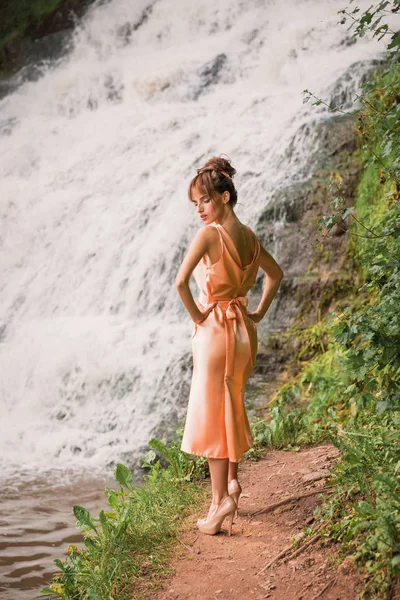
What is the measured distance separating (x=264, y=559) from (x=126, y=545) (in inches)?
31.7

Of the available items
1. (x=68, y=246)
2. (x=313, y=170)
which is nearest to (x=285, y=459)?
(x=313, y=170)

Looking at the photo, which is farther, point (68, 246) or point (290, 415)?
point (68, 246)

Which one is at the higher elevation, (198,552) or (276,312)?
(198,552)

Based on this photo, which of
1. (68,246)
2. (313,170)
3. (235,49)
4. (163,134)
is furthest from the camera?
(235,49)

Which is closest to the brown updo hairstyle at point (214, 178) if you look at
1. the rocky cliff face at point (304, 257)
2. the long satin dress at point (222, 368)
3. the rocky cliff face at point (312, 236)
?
the long satin dress at point (222, 368)

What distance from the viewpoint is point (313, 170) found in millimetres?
7527

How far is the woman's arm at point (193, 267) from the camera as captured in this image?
3.22m

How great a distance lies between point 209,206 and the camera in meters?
3.35

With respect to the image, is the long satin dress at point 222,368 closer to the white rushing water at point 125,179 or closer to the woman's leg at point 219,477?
the woman's leg at point 219,477

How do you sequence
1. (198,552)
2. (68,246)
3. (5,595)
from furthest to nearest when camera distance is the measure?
(68,246) < (5,595) < (198,552)

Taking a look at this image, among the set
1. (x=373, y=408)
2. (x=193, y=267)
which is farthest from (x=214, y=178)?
(x=373, y=408)

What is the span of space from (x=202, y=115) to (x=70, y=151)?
9.49ft

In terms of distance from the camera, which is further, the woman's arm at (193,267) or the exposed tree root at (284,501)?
the exposed tree root at (284,501)

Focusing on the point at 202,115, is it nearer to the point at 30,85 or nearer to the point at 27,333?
the point at 27,333
